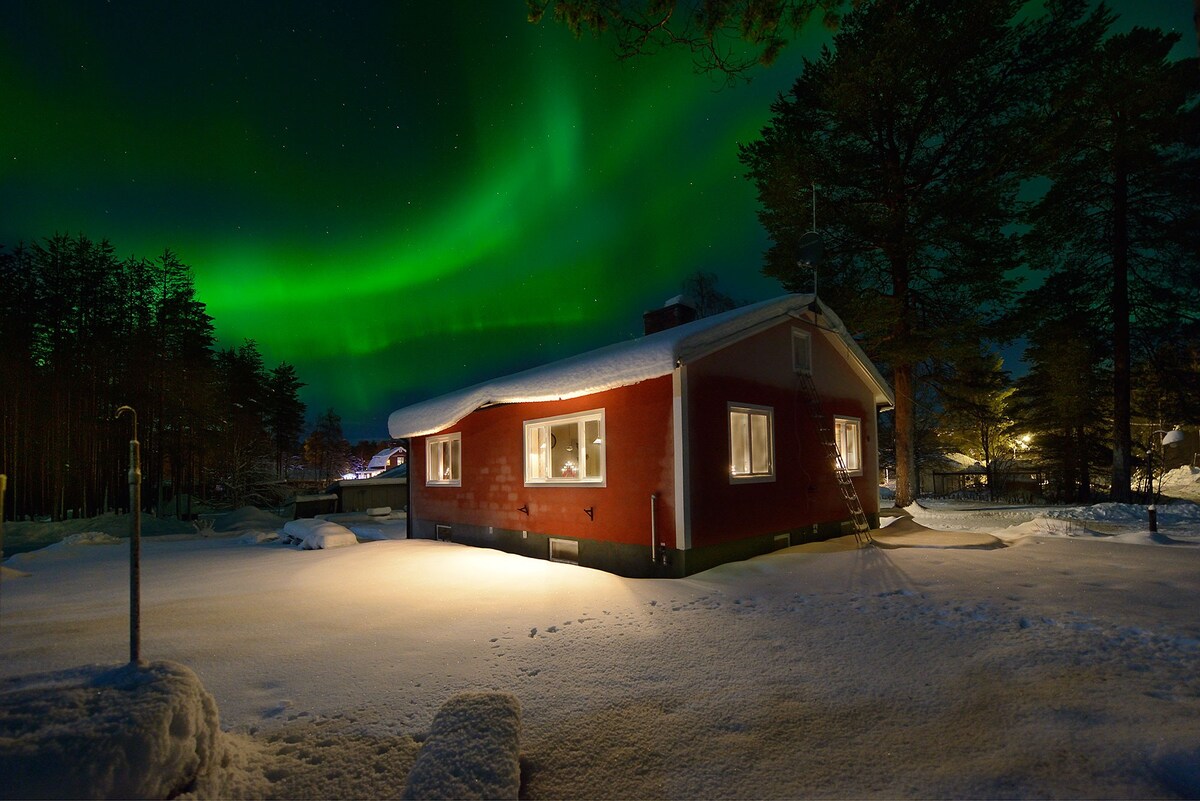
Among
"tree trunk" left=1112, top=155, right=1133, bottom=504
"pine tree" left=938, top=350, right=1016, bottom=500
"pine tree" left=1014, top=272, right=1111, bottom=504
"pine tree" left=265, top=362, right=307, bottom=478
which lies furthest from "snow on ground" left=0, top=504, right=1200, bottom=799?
"pine tree" left=265, top=362, right=307, bottom=478

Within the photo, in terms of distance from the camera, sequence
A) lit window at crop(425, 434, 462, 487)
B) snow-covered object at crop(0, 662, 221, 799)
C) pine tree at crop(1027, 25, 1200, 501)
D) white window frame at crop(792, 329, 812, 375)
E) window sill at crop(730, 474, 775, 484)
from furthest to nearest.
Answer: pine tree at crop(1027, 25, 1200, 501) < lit window at crop(425, 434, 462, 487) < white window frame at crop(792, 329, 812, 375) < window sill at crop(730, 474, 775, 484) < snow-covered object at crop(0, 662, 221, 799)

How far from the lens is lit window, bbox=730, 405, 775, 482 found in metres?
8.53

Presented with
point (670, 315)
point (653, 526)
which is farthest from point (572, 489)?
point (670, 315)

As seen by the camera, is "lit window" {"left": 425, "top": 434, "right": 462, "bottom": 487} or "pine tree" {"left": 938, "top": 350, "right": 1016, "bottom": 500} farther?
"pine tree" {"left": 938, "top": 350, "right": 1016, "bottom": 500}

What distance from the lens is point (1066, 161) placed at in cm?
1555

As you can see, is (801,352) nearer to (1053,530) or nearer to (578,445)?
(578,445)

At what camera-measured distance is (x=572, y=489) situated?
29.5 ft

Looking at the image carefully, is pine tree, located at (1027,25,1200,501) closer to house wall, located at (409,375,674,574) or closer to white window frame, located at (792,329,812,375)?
white window frame, located at (792,329,812,375)

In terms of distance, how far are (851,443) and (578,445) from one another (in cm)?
666

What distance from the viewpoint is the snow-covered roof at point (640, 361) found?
742 cm

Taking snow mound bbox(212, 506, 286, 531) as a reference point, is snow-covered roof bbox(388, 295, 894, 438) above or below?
above

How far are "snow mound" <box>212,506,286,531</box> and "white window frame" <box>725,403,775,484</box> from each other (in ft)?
61.5

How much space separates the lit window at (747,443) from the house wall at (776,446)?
14cm

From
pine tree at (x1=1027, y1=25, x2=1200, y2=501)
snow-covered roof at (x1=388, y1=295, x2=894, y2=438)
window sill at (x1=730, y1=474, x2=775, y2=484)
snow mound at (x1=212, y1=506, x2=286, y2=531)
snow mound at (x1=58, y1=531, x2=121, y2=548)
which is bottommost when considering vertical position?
snow mound at (x1=212, y1=506, x2=286, y2=531)
